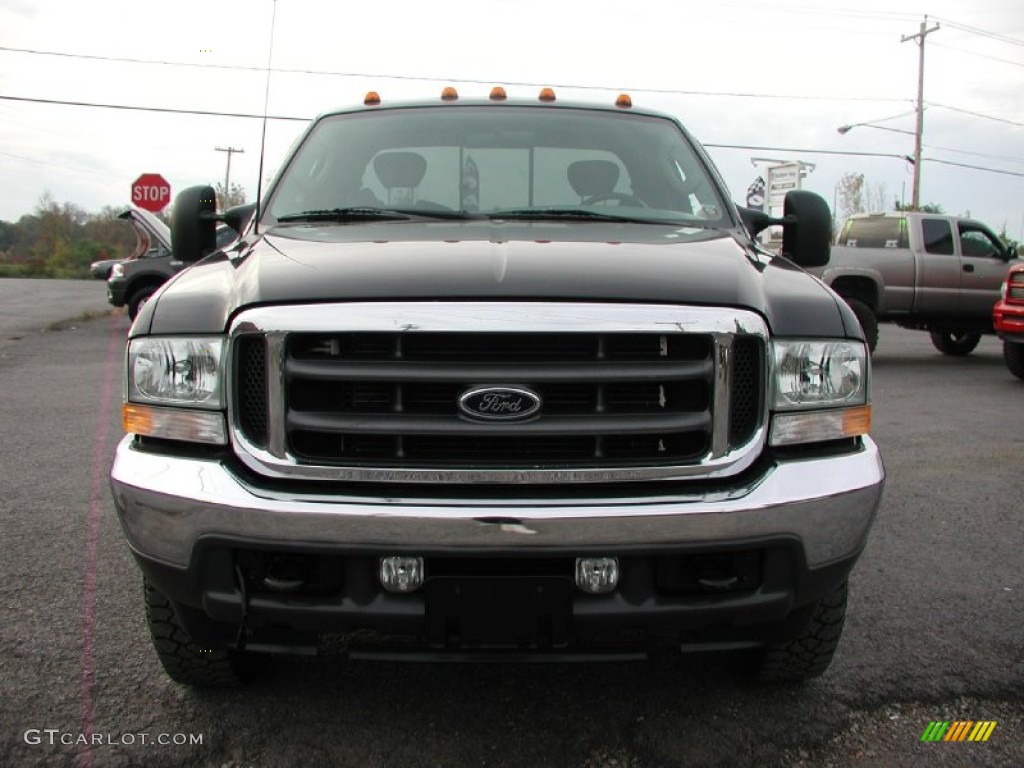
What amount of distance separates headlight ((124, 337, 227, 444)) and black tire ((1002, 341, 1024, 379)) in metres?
10.7

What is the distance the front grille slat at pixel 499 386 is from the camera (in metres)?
2.23

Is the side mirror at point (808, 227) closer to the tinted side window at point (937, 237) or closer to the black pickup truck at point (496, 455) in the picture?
the black pickup truck at point (496, 455)

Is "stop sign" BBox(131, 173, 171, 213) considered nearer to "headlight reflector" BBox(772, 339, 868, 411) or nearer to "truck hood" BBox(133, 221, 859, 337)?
"truck hood" BBox(133, 221, 859, 337)

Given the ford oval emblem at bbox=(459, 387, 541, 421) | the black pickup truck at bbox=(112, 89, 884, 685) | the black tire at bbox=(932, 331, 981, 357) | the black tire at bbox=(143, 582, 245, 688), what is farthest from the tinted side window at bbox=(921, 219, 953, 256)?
the black tire at bbox=(143, 582, 245, 688)

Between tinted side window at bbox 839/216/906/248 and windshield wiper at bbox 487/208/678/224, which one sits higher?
tinted side window at bbox 839/216/906/248

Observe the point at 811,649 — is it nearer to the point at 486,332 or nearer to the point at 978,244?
the point at 486,332

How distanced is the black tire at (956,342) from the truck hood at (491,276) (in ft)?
42.4

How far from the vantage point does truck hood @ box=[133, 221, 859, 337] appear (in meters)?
2.29

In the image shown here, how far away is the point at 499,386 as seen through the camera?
87.9 inches

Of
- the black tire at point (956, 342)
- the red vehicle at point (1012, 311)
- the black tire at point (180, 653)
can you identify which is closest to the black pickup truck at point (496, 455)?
the black tire at point (180, 653)

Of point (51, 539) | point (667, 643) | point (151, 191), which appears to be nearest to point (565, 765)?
point (667, 643)

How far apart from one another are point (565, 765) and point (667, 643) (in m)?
0.43

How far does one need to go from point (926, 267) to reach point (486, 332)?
12.3 meters

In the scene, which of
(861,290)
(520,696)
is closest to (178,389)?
(520,696)
